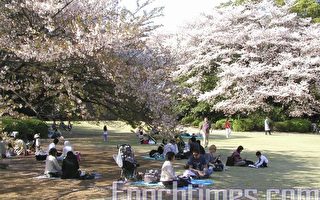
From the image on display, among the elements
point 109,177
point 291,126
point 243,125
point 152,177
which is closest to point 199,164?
point 152,177

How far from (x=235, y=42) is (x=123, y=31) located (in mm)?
30045

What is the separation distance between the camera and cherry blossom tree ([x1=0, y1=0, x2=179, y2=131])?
8945 millimetres

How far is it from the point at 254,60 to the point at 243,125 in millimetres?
6334

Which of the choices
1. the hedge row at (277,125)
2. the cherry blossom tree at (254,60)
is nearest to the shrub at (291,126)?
the hedge row at (277,125)

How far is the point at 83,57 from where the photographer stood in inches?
356

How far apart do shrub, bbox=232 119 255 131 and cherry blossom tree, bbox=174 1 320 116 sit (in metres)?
1.28

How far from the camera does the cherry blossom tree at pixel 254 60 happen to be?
34769mm

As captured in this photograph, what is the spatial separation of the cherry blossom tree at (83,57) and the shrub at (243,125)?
2341 centimetres

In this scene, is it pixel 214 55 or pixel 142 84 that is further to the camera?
pixel 214 55

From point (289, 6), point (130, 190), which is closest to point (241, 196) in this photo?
point (130, 190)

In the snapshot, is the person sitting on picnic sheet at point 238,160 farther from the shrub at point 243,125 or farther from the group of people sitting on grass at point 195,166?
the shrub at point 243,125

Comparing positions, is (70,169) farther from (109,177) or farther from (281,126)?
(281,126)

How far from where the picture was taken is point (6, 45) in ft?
29.8

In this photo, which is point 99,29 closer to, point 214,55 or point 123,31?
point 123,31
